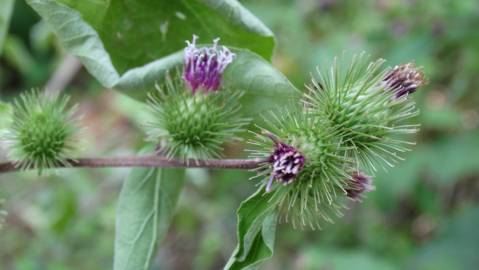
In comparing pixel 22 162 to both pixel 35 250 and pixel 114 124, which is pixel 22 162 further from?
pixel 114 124

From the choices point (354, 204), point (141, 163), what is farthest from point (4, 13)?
point (354, 204)

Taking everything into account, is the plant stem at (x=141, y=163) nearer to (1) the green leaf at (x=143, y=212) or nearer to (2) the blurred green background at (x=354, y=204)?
(1) the green leaf at (x=143, y=212)

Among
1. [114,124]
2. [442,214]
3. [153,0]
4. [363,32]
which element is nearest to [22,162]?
[153,0]

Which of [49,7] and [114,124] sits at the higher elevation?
[114,124]

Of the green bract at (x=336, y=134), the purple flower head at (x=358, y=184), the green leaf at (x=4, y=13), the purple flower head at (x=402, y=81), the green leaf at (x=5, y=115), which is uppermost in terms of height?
the green leaf at (x=4, y=13)

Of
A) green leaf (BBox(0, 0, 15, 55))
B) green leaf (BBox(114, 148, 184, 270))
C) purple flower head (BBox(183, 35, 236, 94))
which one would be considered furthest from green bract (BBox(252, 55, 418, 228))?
green leaf (BBox(0, 0, 15, 55))

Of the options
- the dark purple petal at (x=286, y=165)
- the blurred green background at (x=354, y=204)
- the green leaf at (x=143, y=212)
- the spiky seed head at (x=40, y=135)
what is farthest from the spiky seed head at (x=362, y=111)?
the blurred green background at (x=354, y=204)

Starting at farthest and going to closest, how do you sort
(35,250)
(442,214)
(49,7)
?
(442,214)
(35,250)
(49,7)

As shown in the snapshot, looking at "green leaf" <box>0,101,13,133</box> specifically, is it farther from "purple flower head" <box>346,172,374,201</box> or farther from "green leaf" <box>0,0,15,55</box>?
"purple flower head" <box>346,172,374,201</box>
